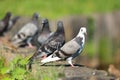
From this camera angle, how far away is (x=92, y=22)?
25.2m

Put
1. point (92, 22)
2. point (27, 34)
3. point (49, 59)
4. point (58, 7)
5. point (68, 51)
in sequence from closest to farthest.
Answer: point (68, 51) → point (49, 59) → point (27, 34) → point (92, 22) → point (58, 7)

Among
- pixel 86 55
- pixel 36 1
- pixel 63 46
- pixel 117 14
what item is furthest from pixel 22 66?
pixel 36 1

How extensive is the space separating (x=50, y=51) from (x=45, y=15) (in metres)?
10.8

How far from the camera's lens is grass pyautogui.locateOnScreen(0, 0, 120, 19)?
26.9 metres

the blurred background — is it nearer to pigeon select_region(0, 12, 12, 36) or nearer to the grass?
the grass

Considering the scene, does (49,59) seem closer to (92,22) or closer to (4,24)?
(4,24)

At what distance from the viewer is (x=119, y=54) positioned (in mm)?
25719

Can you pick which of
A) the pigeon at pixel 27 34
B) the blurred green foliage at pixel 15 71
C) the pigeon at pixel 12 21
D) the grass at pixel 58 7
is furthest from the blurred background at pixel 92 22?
the blurred green foliage at pixel 15 71

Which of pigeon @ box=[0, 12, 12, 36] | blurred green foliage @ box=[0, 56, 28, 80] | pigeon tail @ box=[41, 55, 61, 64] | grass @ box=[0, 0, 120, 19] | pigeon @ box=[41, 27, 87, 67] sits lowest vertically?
blurred green foliage @ box=[0, 56, 28, 80]

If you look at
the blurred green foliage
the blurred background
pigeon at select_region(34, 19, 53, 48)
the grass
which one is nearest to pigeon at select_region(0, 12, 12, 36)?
the blurred background

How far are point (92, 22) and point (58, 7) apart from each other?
8.20 ft

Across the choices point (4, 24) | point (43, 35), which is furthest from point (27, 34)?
point (4, 24)

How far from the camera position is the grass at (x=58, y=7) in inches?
1058

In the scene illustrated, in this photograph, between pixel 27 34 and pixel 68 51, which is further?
pixel 27 34
